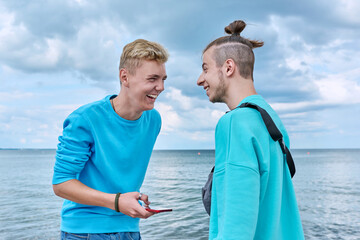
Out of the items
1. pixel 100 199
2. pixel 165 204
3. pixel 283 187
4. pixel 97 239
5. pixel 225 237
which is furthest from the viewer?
pixel 165 204

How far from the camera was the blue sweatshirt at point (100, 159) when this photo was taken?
2.73 meters

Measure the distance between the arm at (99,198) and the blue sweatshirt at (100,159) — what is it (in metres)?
0.08

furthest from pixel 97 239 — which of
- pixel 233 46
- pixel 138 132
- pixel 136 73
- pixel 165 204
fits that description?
pixel 165 204

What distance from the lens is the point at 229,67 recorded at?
2.20 metres

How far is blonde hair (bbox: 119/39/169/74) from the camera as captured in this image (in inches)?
115

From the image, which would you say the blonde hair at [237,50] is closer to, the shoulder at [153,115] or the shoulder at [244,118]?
the shoulder at [244,118]

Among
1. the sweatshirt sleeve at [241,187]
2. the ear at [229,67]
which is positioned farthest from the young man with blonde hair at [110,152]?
the sweatshirt sleeve at [241,187]

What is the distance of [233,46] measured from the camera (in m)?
2.31

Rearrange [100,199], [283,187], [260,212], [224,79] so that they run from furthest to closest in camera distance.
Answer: [100,199] < [224,79] < [283,187] < [260,212]

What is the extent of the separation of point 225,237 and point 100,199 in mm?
1259

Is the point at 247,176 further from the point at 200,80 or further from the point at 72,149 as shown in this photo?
the point at 72,149

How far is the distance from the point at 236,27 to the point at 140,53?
907 mm

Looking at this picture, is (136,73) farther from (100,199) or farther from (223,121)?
(223,121)

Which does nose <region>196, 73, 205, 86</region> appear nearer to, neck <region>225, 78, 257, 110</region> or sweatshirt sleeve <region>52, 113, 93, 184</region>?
neck <region>225, 78, 257, 110</region>
